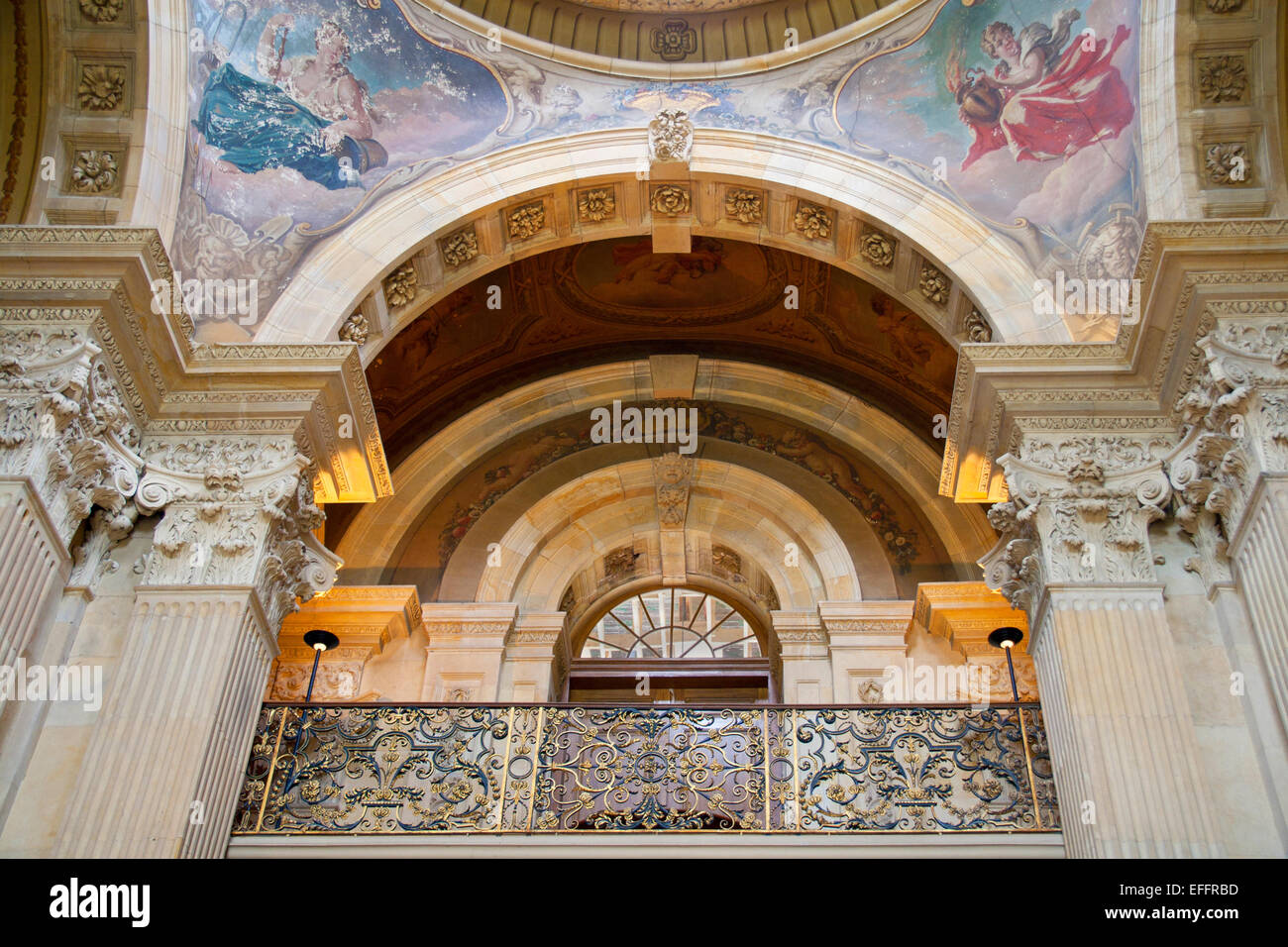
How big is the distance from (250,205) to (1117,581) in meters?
6.51

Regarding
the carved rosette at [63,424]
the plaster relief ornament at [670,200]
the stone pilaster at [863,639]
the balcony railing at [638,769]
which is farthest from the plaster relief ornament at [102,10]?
the stone pilaster at [863,639]

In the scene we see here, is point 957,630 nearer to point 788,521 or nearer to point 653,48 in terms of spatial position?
point 788,521

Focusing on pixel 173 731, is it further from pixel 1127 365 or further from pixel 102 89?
pixel 1127 365

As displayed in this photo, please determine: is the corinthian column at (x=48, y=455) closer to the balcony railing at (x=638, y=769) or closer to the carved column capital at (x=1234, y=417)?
the balcony railing at (x=638, y=769)

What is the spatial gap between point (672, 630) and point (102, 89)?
662 centimetres

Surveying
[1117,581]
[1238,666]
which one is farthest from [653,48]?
[1238,666]

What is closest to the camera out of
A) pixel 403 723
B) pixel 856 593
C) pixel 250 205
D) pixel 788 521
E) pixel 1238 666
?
pixel 1238 666

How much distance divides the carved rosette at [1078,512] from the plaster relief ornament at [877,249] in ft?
8.09

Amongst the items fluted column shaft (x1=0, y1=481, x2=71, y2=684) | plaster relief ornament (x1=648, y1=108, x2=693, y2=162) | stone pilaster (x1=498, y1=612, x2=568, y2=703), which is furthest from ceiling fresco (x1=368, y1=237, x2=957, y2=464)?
fluted column shaft (x1=0, y1=481, x2=71, y2=684)

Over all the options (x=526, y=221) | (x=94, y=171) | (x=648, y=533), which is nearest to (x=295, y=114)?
(x=94, y=171)

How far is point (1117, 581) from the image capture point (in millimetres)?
6949

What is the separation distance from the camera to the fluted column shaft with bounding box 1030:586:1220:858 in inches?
237

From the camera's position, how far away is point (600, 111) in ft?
33.2

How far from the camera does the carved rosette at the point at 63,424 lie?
262 inches
